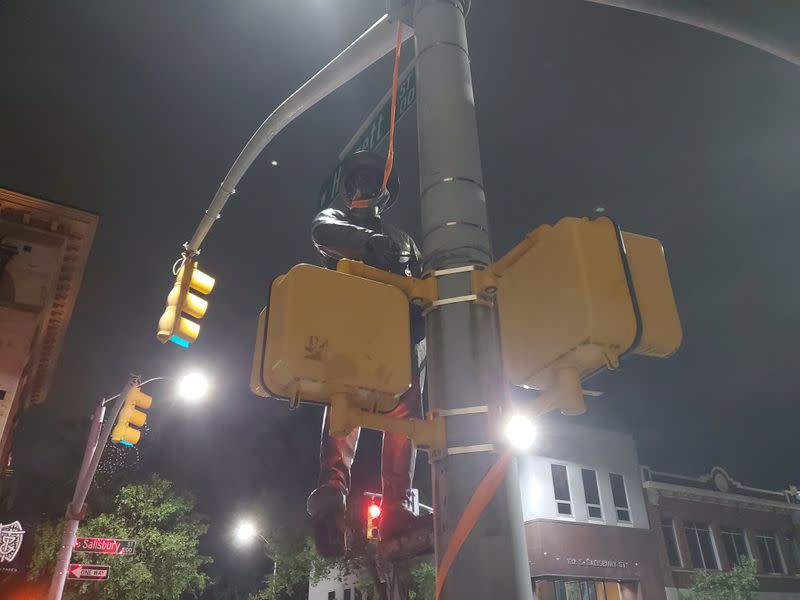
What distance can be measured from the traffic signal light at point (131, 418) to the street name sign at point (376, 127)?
9.82 m

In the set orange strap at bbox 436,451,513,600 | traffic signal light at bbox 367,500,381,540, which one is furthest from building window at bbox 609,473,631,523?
orange strap at bbox 436,451,513,600

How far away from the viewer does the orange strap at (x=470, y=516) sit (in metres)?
2.01

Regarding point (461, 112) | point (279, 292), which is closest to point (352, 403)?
point (279, 292)

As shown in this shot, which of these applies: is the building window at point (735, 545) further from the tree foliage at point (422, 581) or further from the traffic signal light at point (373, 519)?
the traffic signal light at point (373, 519)

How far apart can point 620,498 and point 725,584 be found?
5984mm

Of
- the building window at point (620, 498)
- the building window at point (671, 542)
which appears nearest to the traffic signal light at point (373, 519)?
the building window at point (620, 498)

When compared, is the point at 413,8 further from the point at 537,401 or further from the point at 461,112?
the point at 537,401

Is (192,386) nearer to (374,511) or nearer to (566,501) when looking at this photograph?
(374,511)

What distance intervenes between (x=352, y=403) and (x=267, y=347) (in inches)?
15.4

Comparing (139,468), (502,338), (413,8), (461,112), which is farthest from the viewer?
(139,468)

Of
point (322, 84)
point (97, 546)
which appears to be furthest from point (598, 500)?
point (322, 84)

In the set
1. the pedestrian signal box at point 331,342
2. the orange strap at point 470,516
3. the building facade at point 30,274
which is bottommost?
the orange strap at point 470,516

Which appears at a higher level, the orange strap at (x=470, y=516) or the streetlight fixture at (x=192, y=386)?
the streetlight fixture at (x=192, y=386)

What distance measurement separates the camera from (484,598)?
191 centimetres
